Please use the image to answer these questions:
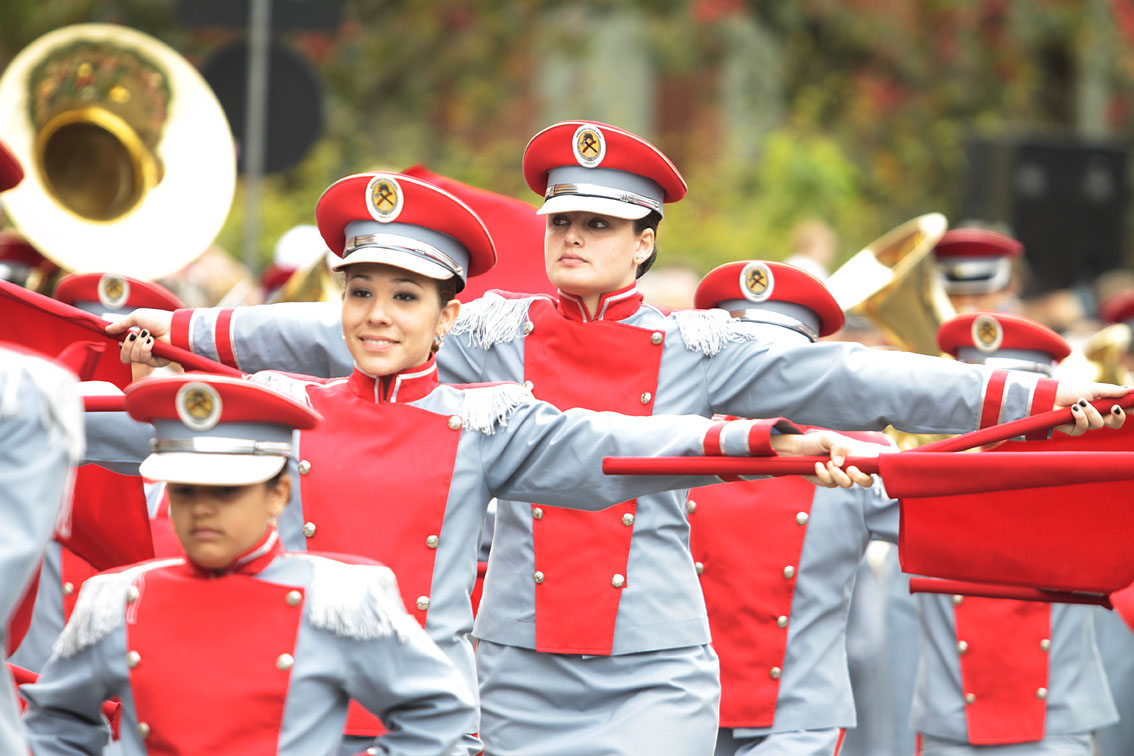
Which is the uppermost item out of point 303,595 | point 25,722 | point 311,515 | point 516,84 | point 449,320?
point 516,84

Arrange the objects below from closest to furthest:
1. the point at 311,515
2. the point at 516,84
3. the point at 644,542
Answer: the point at 311,515 < the point at 644,542 < the point at 516,84

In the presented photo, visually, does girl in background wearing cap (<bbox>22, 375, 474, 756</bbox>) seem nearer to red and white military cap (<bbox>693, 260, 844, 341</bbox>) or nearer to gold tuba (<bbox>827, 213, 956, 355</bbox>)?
red and white military cap (<bbox>693, 260, 844, 341</bbox>)

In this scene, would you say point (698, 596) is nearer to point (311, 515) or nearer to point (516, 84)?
point (311, 515)

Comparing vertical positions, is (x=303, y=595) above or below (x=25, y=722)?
above

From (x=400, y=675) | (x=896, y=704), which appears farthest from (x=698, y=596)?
(x=896, y=704)

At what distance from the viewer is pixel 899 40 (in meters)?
20.4

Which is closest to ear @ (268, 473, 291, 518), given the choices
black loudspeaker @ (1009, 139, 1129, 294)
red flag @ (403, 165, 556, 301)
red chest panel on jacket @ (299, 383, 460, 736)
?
red chest panel on jacket @ (299, 383, 460, 736)

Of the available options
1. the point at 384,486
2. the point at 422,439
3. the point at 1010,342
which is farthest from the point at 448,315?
the point at 1010,342

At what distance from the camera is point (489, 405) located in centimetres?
449

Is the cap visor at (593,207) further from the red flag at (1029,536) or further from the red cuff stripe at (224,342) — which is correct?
the red flag at (1029,536)

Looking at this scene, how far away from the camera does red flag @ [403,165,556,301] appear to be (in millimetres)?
6297

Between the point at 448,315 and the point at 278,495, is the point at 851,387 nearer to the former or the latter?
the point at 448,315

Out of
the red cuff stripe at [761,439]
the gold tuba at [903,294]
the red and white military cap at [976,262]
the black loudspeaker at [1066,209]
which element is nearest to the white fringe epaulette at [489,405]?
the red cuff stripe at [761,439]

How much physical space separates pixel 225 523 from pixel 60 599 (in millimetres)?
2422
